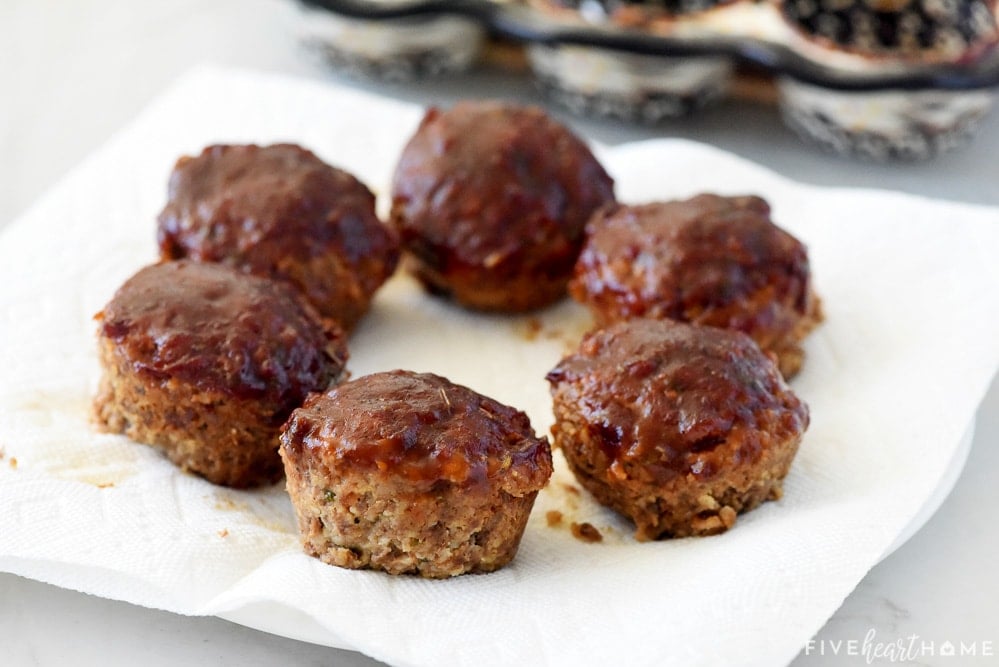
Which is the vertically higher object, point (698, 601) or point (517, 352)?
point (698, 601)

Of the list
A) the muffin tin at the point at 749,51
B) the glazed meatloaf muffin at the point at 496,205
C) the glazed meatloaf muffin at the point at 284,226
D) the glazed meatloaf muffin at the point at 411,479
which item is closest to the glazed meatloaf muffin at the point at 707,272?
the glazed meatloaf muffin at the point at 496,205

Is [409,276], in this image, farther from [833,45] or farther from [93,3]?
[93,3]

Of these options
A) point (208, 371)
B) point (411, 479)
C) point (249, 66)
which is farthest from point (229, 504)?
point (249, 66)

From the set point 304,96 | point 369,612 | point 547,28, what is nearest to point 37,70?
point 304,96

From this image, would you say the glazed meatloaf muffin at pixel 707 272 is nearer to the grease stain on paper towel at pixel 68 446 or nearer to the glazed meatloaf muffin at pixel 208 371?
the glazed meatloaf muffin at pixel 208 371

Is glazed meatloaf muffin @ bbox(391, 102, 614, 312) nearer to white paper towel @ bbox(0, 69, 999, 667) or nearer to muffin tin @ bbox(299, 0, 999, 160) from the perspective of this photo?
white paper towel @ bbox(0, 69, 999, 667)
